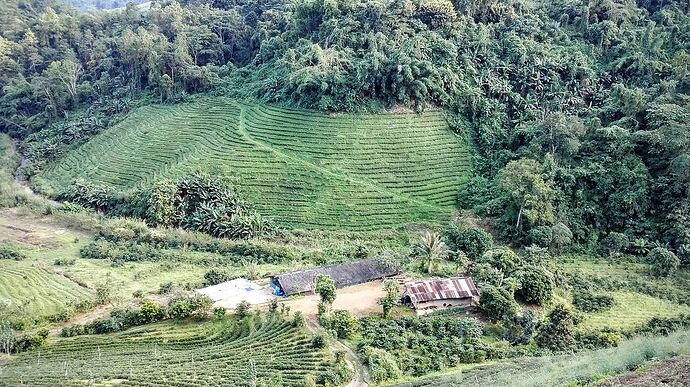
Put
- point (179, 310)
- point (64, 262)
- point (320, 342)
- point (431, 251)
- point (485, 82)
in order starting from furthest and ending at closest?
point (485, 82)
point (64, 262)
point (431, 251)
point (179, 310)
point (320, 342)

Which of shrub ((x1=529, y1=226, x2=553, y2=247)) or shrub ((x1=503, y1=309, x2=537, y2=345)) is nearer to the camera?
shrub ((x1=503, y1=309, x2=537, y2=345))

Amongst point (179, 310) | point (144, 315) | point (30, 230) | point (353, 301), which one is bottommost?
point (30, 230)

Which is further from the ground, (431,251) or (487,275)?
(487,275)

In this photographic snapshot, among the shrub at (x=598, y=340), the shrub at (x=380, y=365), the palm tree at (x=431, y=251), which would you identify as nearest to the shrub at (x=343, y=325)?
the shrub at (x=380, y=365)

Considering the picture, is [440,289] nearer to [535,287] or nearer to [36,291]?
[535,287]

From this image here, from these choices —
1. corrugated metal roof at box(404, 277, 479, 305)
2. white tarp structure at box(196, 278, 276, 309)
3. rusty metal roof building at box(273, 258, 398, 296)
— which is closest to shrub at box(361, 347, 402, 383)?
corrugated metal roof at box(404, 277, 479, 305)

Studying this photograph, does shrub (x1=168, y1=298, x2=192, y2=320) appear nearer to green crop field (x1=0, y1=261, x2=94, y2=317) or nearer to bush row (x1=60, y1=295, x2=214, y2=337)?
bush row (x1=60, y1=295, x2=214, y2=337)

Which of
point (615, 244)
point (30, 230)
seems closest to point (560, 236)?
point (615, 244)

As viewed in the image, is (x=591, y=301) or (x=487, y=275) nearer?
(x=487, y=275)

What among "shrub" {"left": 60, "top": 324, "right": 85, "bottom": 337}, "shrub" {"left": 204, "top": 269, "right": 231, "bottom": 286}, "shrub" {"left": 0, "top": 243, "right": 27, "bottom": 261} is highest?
"shrub" {"left": 204, "top": 269, "right": 231, "bottom": 286}
